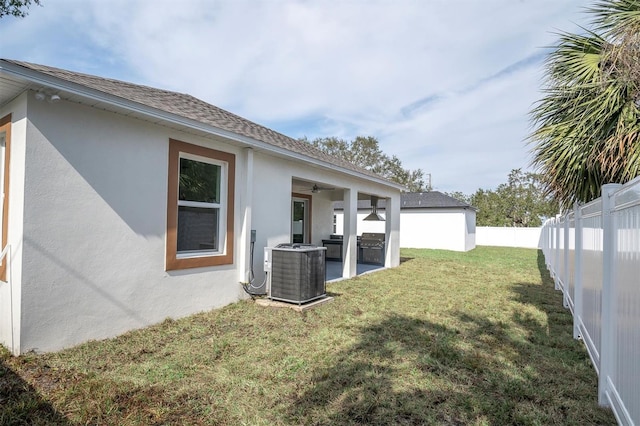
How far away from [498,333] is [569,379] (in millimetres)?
1518

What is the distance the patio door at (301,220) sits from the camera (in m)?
13.1

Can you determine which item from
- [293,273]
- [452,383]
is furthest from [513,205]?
[452,383]

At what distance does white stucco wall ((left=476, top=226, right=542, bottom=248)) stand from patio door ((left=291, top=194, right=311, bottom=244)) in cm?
1861

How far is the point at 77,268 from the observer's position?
13.7 ft

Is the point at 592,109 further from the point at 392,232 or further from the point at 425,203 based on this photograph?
the point at 425,203

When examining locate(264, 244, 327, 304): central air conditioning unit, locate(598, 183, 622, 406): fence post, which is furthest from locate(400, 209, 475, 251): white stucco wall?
locate(598, 183, 622, 406): fence post

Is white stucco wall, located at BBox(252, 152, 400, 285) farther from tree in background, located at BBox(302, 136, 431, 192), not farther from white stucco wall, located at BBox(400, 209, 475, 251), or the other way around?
tree in background, located at BBox(302, 136, 431, 192)

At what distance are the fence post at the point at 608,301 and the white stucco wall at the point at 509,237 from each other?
2437cm

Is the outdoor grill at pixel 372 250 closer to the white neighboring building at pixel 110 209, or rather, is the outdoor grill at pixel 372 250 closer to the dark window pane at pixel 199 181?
the white neighboring building at pixel 110 209

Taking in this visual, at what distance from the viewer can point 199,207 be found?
19.2 ft

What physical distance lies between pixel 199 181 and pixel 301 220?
774 centimetres

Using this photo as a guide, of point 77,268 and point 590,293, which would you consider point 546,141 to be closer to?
point 590,293

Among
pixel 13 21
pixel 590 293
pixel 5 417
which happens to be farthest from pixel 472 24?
pixel 13 21

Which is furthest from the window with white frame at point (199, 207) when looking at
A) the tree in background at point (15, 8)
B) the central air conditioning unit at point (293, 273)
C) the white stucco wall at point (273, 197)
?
the tree in background at point (15, 8)
